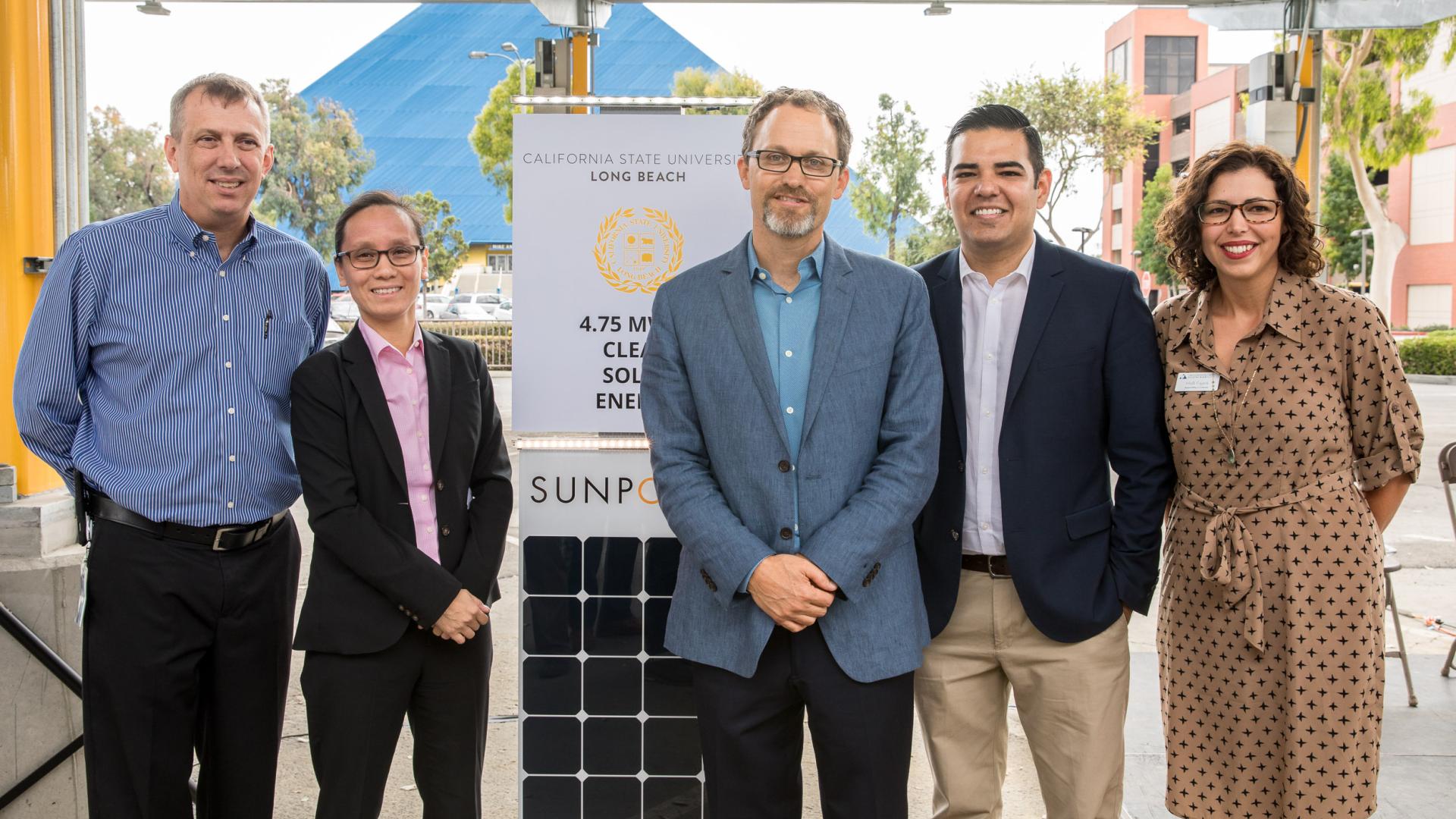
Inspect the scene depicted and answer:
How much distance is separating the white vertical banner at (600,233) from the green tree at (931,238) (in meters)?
24.8

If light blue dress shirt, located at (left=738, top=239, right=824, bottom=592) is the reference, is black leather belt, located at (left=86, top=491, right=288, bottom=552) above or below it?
below

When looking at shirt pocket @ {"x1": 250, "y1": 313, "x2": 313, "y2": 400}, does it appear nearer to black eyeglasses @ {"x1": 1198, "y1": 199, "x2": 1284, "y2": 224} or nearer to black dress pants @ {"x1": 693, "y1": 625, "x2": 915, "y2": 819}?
black dress pants @ {"x1": 693, "y1": 625, "x2": 915, "y2": 819}

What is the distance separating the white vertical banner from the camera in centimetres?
281

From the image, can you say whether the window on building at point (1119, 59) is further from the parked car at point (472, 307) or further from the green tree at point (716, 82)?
the parked car at point (472, 307)

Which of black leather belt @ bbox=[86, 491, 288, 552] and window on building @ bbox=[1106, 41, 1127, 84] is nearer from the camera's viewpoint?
black leather belt @ bbox=[86, 491, 288, 552]

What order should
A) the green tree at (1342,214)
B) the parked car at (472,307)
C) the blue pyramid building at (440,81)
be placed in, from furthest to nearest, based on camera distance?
the blue pyramid building at (440,81)
the parked car at (472,307)
the green tree at (1342,214)

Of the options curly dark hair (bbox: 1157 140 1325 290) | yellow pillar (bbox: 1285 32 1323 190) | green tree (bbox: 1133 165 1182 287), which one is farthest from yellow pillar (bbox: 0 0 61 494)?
green tree (bbox: 1133 165 1182 287)

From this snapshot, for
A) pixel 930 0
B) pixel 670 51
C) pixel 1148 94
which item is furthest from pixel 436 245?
pixel 670 51

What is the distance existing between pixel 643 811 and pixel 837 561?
1195 mm

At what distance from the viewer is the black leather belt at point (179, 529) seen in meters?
2.45

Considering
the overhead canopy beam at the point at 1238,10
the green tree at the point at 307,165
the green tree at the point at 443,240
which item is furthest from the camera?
the green tree at the point at 307,165

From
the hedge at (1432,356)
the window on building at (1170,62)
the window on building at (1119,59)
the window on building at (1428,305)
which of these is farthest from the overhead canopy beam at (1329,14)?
the window on building at (1170,62)

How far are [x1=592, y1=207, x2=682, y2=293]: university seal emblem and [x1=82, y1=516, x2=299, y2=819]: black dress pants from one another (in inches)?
41.4

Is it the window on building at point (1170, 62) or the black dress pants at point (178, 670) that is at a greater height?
the window on building at point (1170, 62)
